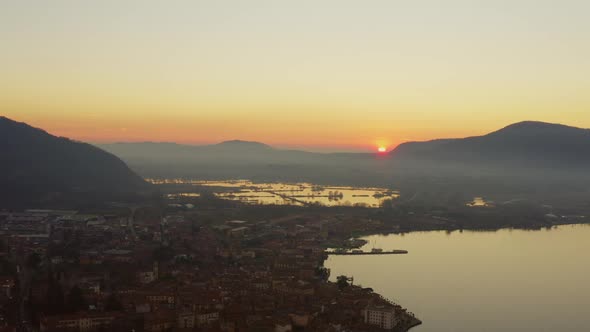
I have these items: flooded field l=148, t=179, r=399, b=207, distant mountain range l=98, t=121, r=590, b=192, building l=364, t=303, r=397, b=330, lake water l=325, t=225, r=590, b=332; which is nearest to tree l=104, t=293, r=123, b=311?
building l=364, t=303, r=397, b=330

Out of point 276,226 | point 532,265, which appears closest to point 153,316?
point 532,265

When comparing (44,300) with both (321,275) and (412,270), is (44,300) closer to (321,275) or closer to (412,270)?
(321,275)

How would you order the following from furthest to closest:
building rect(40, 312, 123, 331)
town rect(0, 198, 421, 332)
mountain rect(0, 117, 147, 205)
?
mountain rect(0, 117, 147, 205), town rect(0, 198, 421, 332), building rect(40, 312, 123, 331)

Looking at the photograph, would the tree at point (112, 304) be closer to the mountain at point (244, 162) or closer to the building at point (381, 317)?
the building at point (381, 317)

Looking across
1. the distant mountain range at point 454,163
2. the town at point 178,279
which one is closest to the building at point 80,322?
the town at point 178,279

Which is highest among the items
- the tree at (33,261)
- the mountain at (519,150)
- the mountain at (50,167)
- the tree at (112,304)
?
the mountain at (519,150)

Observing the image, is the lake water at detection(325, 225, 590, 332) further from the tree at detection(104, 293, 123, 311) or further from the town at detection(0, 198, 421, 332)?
the tree at detection(104, 293, 123, 311)

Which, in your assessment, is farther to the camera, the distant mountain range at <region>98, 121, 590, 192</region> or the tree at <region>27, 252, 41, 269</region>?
the distant mountain range at <region>98, 121, 590, 192</region>
